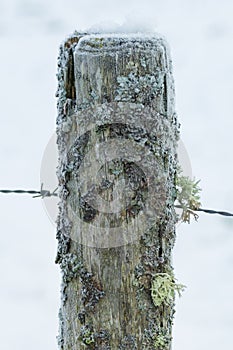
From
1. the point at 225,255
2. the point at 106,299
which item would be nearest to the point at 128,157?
the point at 106,299

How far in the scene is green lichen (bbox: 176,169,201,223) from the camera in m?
1.55

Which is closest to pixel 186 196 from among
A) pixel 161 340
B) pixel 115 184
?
pixel 115 184

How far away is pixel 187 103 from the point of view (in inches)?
218

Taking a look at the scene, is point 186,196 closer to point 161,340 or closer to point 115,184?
point 115,184

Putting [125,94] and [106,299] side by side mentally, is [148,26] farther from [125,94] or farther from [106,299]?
[106,299]

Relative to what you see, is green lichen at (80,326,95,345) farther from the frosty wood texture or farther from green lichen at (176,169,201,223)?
green lichen at (176,169,201,223)

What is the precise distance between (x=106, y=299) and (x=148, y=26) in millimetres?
587

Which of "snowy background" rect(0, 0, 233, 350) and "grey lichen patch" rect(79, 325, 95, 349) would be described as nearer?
"grey lichen patch" rect(79, 325, 95, 349)

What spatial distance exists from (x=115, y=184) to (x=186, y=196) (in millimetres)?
203

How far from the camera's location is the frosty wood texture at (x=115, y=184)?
1418mm

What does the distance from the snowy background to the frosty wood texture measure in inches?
76.4

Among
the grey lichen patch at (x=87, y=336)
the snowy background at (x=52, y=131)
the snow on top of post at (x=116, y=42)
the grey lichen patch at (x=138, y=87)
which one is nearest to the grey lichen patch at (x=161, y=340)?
the grey lichen patch at (x=87, y=336)

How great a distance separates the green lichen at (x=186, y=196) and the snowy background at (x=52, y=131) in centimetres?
185

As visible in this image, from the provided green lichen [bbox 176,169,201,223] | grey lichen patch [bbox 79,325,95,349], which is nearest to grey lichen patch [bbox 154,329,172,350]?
grey lichen patch [bbox 79,325,95,349]
